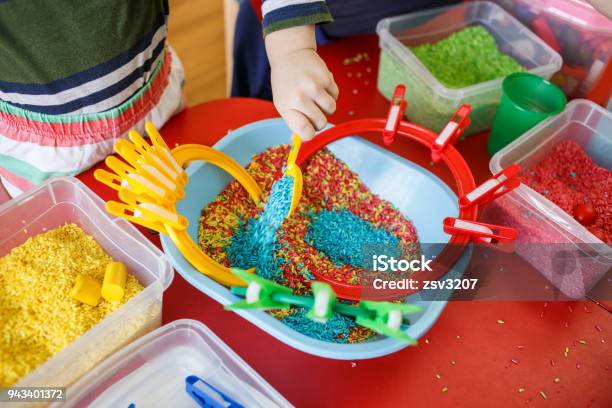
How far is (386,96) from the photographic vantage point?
1.02 metres

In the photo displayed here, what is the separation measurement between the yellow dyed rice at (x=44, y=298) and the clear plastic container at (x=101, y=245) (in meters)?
0.02

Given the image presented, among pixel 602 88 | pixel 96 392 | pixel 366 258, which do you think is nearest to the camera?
pixel 96 392

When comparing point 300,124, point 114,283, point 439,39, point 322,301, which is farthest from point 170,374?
point 439,39

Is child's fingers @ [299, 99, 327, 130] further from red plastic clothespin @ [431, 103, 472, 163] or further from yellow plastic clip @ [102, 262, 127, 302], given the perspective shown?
yellow plastic clip @ [102, 262, 127, 302]

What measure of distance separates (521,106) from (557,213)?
22cm

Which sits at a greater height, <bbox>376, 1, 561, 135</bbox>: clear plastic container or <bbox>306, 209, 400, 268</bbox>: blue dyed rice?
<bbox>376, 1, 561, 135</bbox>: clear plastic container

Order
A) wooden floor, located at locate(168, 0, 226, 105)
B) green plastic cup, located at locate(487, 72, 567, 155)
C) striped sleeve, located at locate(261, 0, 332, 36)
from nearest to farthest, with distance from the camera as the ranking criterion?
striped sleeve, located at locate(261, 0, 332, 36) → green plastic cup, located at locate(487, 72, 567, 155) → wooden floor, located at locate(168, 0, 226, 105)

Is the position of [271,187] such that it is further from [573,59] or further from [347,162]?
[573,59]

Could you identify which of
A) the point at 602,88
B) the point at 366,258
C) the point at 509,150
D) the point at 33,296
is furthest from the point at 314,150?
the point at 602,88

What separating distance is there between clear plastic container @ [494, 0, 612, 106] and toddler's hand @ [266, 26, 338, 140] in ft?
1.67

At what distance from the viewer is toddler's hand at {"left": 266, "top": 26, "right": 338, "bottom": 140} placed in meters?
0.71

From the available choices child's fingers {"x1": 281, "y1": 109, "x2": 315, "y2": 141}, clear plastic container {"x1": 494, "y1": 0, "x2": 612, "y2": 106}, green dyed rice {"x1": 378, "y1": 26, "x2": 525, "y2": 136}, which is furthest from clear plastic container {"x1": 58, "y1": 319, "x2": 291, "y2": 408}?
clear plastic container {"x1": 494, "y1": 0, "x2": 612, "y2": 106}

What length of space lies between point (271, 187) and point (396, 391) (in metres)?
0.33

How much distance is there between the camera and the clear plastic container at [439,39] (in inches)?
35.8
